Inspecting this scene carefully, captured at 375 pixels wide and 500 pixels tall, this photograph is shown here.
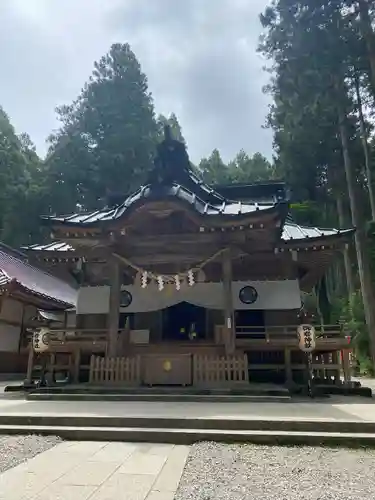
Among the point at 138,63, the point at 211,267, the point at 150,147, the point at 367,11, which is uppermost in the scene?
the point at 138,63

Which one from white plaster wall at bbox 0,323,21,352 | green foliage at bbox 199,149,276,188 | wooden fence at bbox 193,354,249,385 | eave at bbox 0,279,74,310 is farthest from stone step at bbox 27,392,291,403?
green foliage at bbox 199,149,276,188

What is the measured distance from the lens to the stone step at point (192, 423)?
14.4 feet

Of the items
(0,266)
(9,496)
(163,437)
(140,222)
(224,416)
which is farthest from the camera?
(0,266)

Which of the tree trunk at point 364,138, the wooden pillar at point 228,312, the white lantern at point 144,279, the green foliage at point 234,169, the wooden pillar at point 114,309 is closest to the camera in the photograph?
the wooden pillar at point 228,312

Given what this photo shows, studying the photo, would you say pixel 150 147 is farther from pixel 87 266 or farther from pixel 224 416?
pixel 224 416

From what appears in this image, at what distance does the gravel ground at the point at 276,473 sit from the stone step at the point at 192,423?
1.40 ft

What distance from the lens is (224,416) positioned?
15.9 ft

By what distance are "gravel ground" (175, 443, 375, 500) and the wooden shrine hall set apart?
3624mm

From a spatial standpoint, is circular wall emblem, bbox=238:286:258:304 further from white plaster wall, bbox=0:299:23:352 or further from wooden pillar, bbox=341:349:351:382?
white plaster wall, bbox=0:299:23:352

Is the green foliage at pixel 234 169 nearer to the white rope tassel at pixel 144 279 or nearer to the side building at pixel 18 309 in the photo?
the side building at pixel 18 309

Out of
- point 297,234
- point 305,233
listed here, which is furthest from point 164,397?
point 305,233

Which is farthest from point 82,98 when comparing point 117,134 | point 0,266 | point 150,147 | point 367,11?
point 367,11

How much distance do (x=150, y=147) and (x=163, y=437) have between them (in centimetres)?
2722

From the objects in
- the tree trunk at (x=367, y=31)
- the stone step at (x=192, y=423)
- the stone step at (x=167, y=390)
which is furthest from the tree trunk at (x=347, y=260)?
the stone step at (x=192, y=423)
